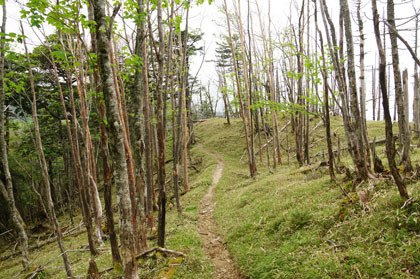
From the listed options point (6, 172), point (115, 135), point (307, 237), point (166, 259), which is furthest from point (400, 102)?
point (6, 172)

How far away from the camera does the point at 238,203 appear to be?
9.97 meters

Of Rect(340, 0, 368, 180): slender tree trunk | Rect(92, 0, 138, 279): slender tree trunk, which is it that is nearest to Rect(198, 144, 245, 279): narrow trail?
Rect(92, 0, 138, 279): slender tree trunk

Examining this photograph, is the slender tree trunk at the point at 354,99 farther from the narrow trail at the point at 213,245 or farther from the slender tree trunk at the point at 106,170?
the slender tree trunk at the point at 106,170

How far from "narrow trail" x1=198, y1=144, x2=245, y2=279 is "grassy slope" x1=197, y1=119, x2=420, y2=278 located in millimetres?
259

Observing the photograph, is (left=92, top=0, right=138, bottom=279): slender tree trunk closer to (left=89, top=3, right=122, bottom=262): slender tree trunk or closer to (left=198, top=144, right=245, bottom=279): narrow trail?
(left=89, top=3, right=122, bottom=262): slender tree trunk

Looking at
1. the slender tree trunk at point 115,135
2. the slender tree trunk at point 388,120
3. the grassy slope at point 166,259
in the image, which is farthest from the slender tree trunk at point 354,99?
the slender tree trunk at point 115,135

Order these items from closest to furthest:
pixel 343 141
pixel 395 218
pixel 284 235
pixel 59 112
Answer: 1. pixel 395 218
2. pixel 284 235
3. pixel 59 112
4. pixel 343 141

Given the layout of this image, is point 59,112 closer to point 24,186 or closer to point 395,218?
point 24,186

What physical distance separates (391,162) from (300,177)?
19.9 feet

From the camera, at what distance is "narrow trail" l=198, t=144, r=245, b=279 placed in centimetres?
554

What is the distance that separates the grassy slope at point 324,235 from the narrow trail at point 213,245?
26 cm

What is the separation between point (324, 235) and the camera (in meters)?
4.91

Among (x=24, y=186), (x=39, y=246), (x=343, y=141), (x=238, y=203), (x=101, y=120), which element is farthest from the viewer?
(x=343, y=141)

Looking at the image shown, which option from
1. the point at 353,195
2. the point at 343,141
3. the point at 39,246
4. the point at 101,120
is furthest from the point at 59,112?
the point at 343,141
